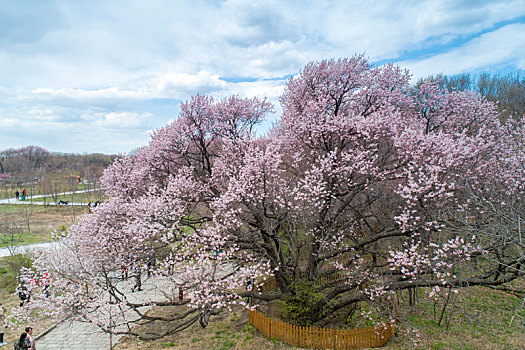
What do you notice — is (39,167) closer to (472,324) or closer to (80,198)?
(80,198)

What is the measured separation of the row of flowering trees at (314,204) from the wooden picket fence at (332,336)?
875mm

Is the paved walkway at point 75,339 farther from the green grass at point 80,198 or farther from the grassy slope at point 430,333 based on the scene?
the green grass at point 80,198

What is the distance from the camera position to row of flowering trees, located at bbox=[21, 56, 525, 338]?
9453mm

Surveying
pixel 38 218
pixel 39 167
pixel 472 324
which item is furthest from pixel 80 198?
pixel 472 324

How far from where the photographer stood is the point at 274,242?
1251 cm

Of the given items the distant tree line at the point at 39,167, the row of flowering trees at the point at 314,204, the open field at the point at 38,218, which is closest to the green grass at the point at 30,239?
the open field at the point at 38,218

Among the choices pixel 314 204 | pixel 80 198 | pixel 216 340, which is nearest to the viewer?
pixel 314 204

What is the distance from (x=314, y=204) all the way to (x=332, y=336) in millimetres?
4316

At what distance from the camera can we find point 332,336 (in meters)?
9.78

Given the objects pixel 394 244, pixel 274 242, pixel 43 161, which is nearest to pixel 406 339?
pixel 394 244

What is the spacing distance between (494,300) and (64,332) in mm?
18380

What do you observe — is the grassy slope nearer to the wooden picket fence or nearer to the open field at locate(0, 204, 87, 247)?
the wooden picket fence

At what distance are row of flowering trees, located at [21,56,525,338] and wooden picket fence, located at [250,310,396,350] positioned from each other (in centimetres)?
88

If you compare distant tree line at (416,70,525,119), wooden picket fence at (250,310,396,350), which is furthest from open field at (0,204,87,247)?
distant tree line at (416,70,525,119)
